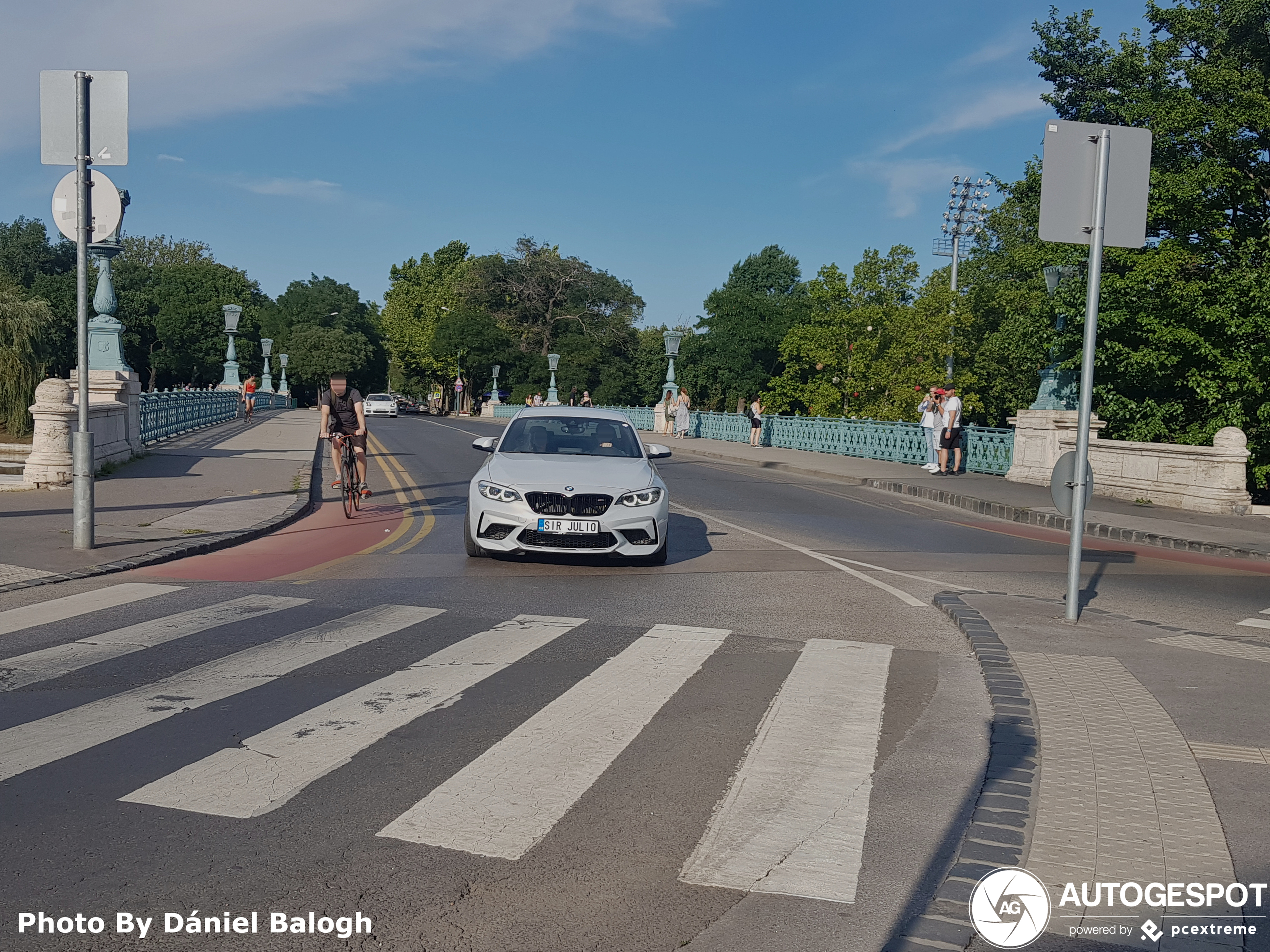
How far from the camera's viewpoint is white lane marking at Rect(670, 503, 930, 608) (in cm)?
942

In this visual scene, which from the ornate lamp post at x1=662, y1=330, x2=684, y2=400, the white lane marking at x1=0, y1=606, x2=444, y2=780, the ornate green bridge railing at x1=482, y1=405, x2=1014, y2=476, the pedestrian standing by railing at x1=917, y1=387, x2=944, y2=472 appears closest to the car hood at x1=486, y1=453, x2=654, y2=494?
the white lane marking at x1=0, y1=606, x2=444, y2=780

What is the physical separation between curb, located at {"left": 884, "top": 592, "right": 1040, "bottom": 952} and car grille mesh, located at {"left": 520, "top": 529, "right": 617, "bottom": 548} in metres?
4.15

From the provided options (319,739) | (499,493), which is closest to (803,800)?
(319,739)

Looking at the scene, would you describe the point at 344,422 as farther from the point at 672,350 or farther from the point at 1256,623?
the point at 672,350

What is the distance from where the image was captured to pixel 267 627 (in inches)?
295

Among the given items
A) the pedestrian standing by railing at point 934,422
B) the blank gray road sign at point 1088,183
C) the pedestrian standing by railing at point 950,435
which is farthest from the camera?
the pedestrian standing by railing at point 934,422

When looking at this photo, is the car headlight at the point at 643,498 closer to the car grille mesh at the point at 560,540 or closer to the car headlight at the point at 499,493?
the car grille mesh at the point at 560,540

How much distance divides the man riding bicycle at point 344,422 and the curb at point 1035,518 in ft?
28.3

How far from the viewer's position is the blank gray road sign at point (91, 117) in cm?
1023

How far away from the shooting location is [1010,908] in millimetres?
3502

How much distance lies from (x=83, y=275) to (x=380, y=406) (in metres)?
58.3

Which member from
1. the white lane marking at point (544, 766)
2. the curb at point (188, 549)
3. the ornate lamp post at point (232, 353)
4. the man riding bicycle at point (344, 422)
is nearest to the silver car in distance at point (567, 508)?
the curb at point (188, 549)

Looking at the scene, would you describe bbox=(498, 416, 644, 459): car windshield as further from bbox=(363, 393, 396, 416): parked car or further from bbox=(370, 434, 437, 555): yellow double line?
bbox=(363, 393, 396, 416): parked car

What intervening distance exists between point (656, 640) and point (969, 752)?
2.68 metres
